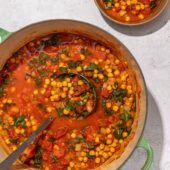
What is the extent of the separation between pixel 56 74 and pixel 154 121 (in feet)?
2.02

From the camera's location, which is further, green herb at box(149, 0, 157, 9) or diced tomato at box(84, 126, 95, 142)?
green herb at box(149, 0, 157, 9)

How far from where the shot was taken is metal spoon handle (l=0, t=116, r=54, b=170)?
230cm

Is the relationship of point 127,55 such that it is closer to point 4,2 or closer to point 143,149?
point 143,149

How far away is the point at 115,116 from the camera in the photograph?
259 centimetres

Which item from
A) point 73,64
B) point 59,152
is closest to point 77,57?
point 73,64

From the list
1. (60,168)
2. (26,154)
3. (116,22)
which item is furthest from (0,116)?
(116,22)

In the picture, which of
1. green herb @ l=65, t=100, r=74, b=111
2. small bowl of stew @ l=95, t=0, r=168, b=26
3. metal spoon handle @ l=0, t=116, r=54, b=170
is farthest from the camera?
small bowl of stew @ l=95, t=0, r=168, b=26

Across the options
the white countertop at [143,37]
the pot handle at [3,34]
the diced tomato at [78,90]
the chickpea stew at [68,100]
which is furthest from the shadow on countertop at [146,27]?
the pot handle at [3,34]

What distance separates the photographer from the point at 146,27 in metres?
2.75

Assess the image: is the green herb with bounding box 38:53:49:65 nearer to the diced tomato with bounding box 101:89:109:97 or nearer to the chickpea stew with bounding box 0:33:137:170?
the chickpea stew with bounding box 0:33:137:170

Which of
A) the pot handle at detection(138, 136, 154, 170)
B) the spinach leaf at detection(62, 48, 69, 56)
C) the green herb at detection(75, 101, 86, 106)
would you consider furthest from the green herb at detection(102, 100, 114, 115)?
the spinach leaf at detection(62, 48, 69, 56)

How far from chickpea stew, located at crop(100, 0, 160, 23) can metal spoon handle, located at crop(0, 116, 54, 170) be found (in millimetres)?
674

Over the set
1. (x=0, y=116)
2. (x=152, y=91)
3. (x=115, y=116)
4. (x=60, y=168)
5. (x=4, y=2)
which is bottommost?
(x=60, y=168)

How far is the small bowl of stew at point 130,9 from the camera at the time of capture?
2.73m
